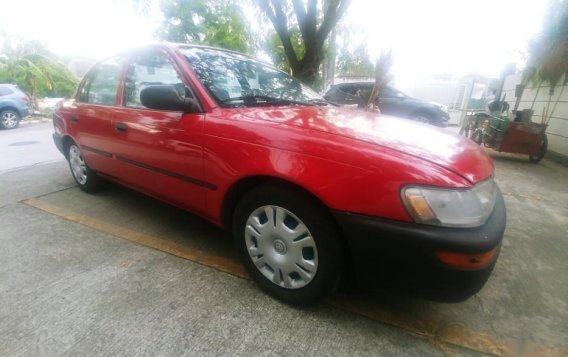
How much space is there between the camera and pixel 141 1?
647cm

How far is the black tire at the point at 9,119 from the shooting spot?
10.9 meters

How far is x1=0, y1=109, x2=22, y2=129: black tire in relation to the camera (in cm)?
1093

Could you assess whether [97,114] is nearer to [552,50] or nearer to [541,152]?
[541,152]

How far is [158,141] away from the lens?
2.33 meters

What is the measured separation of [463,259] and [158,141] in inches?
78.3

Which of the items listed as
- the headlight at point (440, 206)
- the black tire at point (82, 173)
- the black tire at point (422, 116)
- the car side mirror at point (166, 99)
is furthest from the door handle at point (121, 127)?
the black tire at point (422, 116)

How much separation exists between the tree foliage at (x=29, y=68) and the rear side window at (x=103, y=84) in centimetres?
1404

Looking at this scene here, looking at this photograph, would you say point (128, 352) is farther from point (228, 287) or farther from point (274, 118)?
point (274, 118)

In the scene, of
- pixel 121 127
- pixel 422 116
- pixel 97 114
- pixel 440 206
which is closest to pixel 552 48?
pixel 422 116

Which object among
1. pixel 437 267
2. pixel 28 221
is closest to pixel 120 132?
pixel 28 221

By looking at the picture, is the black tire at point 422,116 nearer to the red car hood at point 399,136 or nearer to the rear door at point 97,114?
the red car hood at point 399,136

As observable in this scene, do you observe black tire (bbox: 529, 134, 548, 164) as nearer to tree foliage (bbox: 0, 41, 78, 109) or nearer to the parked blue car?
the parked blue car

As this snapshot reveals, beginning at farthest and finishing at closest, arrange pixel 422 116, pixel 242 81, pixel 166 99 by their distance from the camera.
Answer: pixel 422 116 → pixel 242 81 → pixel 166 99

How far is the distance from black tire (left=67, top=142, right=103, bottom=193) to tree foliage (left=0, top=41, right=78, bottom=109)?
13.8 metres
